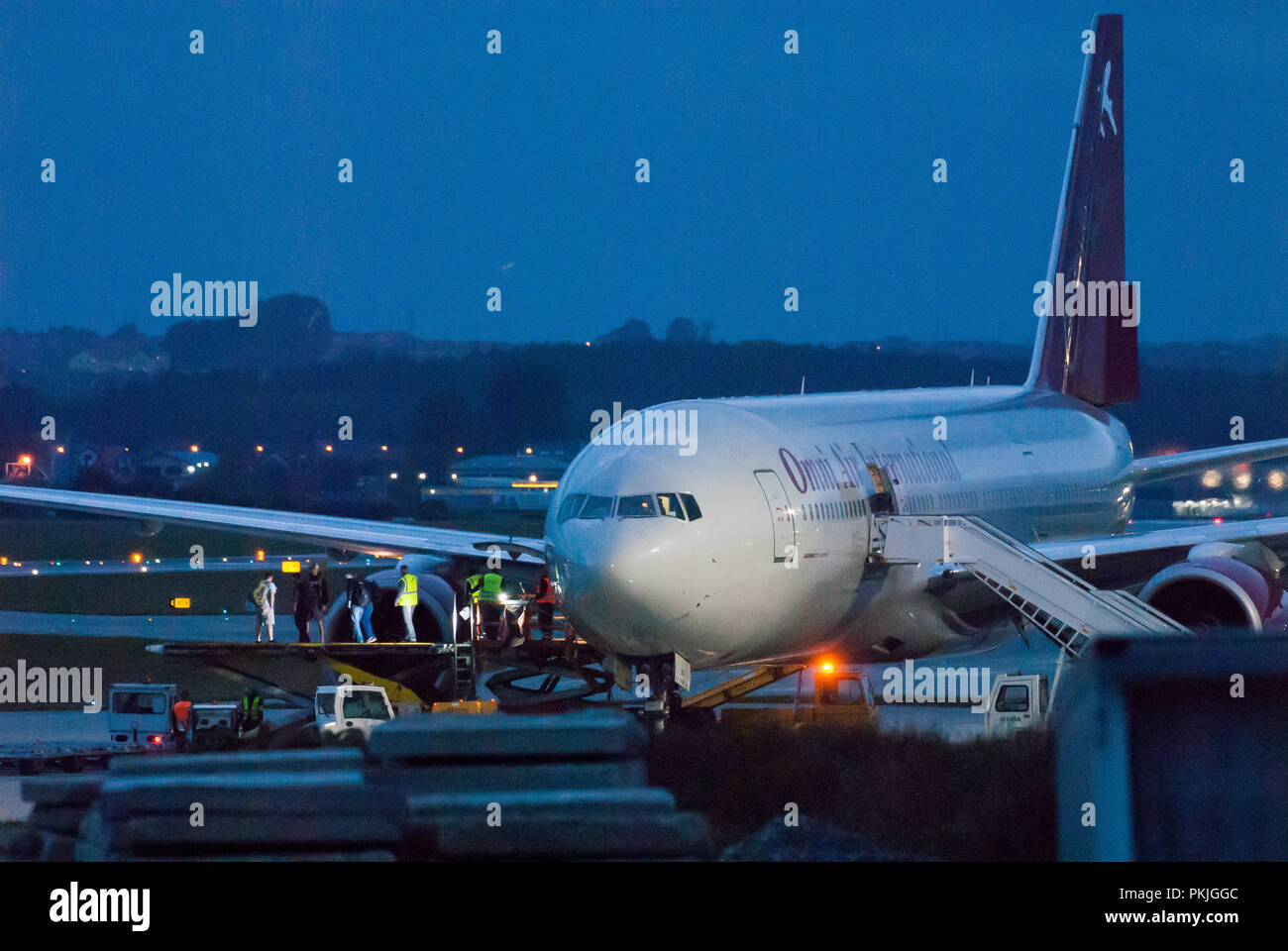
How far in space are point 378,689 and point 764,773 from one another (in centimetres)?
730

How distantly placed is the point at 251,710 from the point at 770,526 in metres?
8.57

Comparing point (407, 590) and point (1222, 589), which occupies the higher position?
point (407, 590)

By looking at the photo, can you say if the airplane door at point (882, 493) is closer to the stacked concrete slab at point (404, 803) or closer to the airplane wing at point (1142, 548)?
the airplane wing at point (1142, 548)

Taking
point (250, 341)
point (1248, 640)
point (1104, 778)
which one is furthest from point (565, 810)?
point (250, 341)

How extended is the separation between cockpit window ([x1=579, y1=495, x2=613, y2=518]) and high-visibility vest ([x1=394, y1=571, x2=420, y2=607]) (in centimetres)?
650

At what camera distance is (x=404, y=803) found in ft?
57.5

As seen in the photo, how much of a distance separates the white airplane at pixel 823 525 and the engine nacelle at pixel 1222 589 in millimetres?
32

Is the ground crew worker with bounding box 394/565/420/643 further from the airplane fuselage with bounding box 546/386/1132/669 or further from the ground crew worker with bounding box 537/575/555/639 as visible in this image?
the airplane fuselage with bounding box 546/386/1132/669

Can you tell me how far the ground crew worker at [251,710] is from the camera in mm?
25991

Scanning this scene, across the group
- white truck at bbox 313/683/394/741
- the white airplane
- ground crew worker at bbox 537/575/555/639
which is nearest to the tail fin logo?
the white airplane

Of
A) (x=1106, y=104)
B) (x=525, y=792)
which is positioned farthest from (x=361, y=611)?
(x=1106, y=104)

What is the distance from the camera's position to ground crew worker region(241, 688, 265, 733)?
26.0m

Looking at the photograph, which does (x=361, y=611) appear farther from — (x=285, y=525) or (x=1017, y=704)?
(x=1017, y=704)
